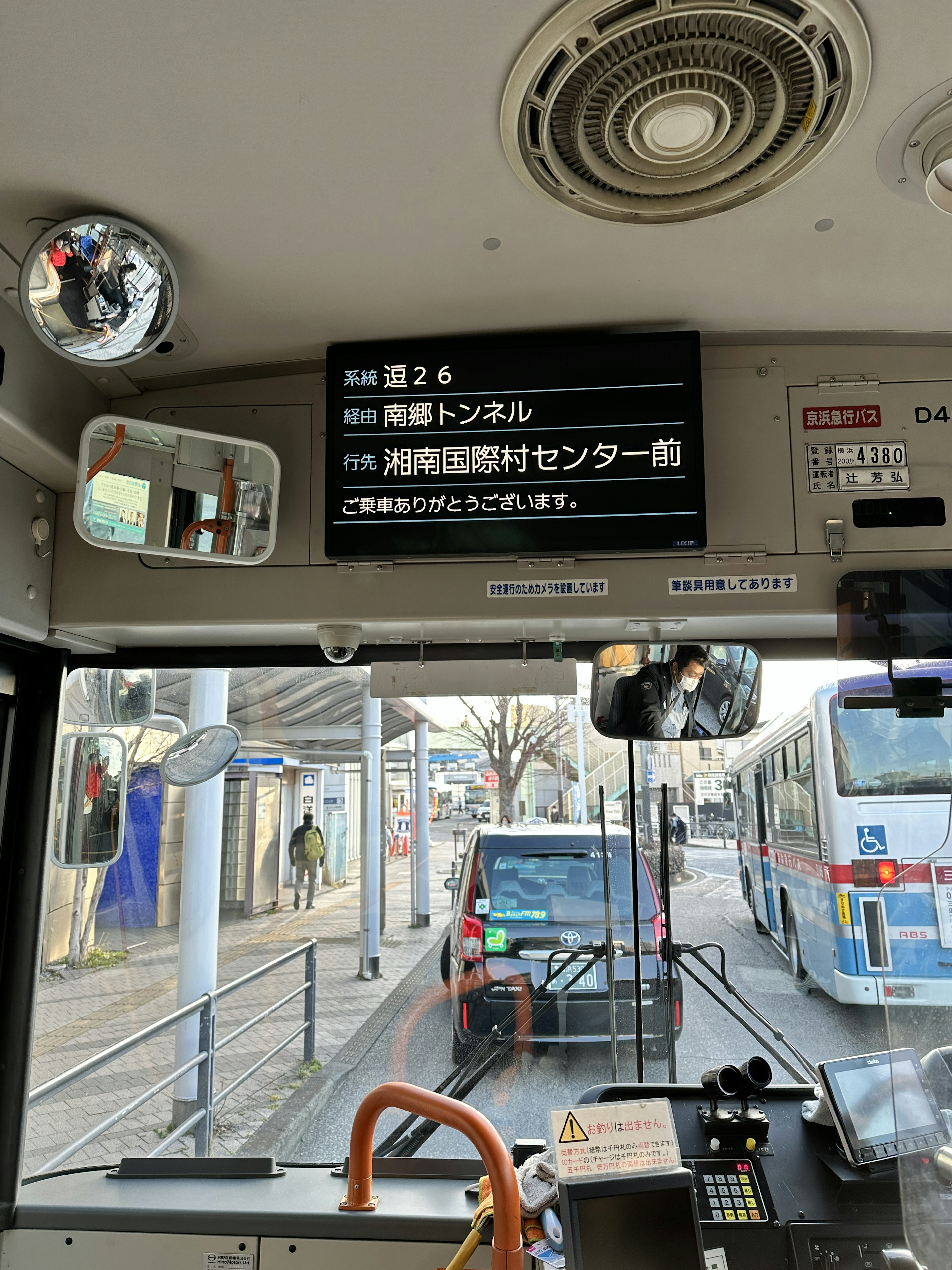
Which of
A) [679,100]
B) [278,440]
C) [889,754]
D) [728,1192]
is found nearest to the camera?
[679,100]

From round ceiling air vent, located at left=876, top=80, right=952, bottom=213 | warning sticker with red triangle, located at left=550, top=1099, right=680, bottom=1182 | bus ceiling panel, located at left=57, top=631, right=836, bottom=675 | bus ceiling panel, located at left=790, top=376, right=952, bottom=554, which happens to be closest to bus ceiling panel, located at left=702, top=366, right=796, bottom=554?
bus ceiling panel, located at left=790, top=376, right=952, bottom=554

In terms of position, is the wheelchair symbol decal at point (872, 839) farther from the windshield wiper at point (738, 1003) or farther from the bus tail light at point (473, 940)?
the bus tail light at point (473, 940)

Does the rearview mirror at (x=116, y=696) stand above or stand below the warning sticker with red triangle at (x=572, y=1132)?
above

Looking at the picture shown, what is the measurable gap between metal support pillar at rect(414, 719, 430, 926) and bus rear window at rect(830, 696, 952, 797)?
112cm

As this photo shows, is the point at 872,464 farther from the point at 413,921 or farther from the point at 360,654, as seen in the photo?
the point at 413,921

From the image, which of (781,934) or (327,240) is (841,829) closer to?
(781,934)

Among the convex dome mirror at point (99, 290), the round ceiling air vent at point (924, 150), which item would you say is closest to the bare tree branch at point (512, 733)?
the convex dome mirror at point (99, 290)

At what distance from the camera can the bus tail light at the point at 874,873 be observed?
6.68ft

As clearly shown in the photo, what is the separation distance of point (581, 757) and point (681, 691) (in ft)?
1.11

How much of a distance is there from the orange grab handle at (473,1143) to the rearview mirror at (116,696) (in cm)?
132

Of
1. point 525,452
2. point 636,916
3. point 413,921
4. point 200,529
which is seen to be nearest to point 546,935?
point 636,916

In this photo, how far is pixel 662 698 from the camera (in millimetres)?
2465

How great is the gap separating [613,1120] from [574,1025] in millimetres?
584

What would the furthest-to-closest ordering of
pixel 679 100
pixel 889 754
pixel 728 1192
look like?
pixel 889 754 < pixel 728 1192 < pixel 679 100
